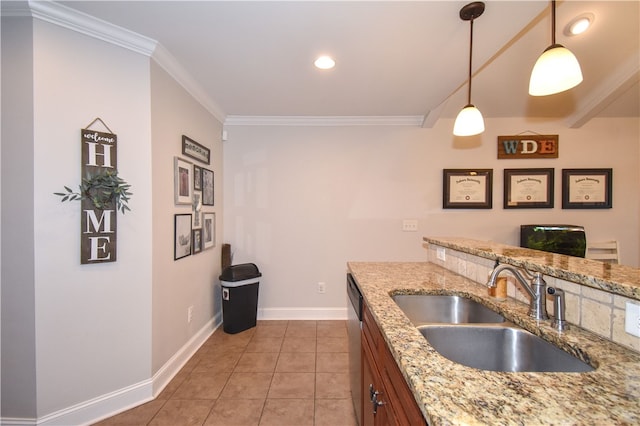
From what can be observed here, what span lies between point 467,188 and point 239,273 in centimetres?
291

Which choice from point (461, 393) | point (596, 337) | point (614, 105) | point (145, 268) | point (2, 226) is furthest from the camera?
point (614, 105)

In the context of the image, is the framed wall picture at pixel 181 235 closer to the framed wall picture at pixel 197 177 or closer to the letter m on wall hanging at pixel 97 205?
the framed wall picture at pixel 197 177

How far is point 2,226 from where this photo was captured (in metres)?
1.53

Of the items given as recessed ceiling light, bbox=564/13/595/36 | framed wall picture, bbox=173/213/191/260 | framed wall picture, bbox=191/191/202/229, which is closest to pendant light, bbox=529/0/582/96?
recessed ceiling light, bbox=564/13/595/36

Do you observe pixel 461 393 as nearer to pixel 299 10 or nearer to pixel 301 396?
pixel 301 396

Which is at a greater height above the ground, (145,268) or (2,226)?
(2,226)

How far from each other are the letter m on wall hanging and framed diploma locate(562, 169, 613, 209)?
4.61 m

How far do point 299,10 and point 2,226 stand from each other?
7.00 feet

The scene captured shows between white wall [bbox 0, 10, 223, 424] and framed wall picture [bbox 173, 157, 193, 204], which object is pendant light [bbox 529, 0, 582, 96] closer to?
white wall [bbox 0, 10, 223, 424]

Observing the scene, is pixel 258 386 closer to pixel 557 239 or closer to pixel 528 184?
pixel 557 239

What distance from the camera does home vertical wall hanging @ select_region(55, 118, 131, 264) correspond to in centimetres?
165

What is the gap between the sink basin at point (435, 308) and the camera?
1.42 metres

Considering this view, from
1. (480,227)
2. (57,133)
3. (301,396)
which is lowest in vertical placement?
(301,396)

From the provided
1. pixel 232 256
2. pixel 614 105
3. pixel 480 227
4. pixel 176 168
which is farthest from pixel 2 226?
pixel 614 105
